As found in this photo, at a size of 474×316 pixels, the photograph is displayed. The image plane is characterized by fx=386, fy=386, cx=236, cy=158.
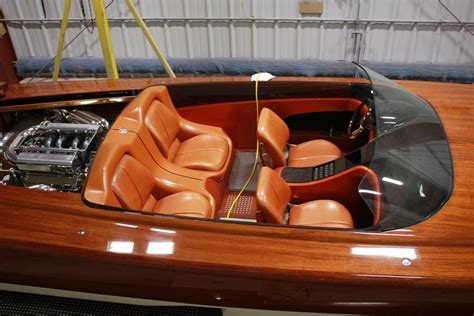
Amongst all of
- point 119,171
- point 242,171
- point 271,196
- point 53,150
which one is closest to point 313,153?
point 242,171

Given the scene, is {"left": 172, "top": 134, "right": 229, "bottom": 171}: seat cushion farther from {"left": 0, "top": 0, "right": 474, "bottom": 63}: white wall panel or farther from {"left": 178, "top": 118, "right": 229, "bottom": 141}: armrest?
{"left": 0, "top": 0, "right": 474, "bottom": 63}: white wall panel

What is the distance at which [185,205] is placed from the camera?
1738 millimetres

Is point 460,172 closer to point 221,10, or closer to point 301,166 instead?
point 301,166

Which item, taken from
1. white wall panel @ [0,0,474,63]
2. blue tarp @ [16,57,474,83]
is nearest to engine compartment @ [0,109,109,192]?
blue tarp @ [16,57,474,83]

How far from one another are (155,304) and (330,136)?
1419 mm

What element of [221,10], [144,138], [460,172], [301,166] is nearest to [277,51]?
[221,10]

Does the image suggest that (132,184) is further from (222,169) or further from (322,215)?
(322,215)

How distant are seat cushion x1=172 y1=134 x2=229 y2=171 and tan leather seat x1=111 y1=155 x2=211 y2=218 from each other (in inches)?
11.3

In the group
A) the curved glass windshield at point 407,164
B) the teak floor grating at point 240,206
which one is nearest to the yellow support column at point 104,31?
the teak floor grating at point 240,206

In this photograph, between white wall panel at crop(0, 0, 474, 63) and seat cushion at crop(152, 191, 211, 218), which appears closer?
seat cushion at crop(152, 191, 211, 218)

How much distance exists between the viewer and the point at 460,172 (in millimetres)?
1426

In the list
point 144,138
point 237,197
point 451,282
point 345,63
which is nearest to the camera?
point 451,282

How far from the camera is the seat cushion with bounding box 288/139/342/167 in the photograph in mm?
2082

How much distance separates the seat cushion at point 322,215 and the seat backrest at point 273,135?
0.35 metres
